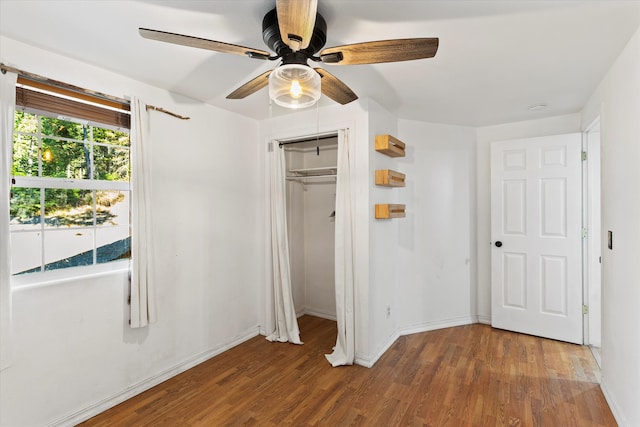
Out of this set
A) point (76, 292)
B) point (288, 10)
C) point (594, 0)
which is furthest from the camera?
point (76, 292)

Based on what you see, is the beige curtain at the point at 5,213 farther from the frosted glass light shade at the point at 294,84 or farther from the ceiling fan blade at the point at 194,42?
the frosted glass light shade at the point at 294,84

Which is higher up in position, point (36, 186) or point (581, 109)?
point (581, 109)

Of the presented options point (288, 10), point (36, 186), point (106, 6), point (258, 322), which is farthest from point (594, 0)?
point (258, 322)

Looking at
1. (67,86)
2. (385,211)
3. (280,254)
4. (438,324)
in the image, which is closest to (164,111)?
(67,86)

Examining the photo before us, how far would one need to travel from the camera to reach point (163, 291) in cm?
251

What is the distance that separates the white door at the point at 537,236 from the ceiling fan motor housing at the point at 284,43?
281cm

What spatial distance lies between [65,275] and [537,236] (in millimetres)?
4189

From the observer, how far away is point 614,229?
209 cm

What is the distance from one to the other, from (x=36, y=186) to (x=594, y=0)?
317 centimetres

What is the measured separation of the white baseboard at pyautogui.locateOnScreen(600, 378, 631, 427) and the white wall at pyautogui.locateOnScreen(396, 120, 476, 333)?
1400 millimetres

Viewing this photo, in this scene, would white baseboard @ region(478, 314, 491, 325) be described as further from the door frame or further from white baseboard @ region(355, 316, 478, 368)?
the door frame

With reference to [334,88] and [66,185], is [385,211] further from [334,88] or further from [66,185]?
[66,185]

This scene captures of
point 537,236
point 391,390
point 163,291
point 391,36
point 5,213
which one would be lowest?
point 391,390

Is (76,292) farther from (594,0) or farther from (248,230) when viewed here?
(594,0)
